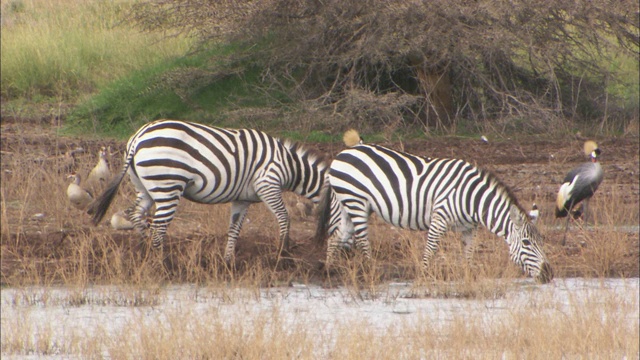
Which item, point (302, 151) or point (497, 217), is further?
point (302, 151)

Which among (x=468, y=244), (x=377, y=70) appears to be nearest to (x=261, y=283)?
(x=468, y=244)

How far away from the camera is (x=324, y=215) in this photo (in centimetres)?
823

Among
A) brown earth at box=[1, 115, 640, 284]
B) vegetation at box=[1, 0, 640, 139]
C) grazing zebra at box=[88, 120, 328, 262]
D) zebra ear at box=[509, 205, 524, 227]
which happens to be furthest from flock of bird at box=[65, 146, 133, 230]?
vegetation at box=[1, 0, 640, 139]

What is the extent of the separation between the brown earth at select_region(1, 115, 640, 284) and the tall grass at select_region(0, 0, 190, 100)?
2.88 metres

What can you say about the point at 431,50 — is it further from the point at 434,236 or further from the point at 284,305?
the point at 284,305

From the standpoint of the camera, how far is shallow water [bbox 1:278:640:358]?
6496 mm

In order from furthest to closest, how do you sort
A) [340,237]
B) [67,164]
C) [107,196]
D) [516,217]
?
1. [67,164]
2. [340,237]
3. [107,196]
4. [516,217]

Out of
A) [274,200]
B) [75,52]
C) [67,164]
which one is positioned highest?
→ [75,52]

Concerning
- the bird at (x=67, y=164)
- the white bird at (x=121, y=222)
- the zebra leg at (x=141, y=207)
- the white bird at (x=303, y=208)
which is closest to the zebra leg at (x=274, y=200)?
the zebra leg at (x=141, y=207)

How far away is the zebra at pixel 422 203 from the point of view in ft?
24.4

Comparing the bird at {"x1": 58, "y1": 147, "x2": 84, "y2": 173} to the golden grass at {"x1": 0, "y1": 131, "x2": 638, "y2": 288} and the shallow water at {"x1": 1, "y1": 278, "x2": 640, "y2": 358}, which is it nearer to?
the golden grass at {"x1": 0, "y1": 131, "x2": 638, "y2": 288}

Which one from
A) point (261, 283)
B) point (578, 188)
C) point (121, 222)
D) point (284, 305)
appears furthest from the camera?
point (578, 188)

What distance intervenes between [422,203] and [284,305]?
1448mm

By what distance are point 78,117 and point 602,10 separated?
26.7 ft
